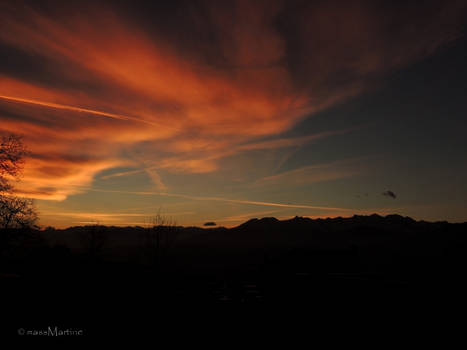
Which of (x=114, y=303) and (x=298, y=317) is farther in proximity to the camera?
(x=114, y=303)

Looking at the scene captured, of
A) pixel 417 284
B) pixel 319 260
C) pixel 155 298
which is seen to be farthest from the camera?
pixel 319 260

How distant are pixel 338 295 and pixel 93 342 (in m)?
14.6

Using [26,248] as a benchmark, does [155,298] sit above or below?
below

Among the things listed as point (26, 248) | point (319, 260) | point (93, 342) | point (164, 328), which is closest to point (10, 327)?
point (93, 342)

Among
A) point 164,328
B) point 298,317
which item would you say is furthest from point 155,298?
point 298,317

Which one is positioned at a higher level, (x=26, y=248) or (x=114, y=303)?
(x=26, y=248)

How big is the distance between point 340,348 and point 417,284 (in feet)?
49.1

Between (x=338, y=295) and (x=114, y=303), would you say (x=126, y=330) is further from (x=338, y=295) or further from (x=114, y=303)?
(x=338, y=295)

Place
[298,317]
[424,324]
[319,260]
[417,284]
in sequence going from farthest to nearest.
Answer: [319,260]
[417,284]
[298,317]
[424,324]

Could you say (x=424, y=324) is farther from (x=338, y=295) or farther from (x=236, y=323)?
(x=338, y=295)

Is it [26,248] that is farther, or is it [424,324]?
[26,248]

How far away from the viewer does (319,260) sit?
178ft

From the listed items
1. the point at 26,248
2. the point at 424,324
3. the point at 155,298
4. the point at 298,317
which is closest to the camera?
the point at 424,324

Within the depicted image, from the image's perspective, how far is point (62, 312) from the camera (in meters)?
13.3
